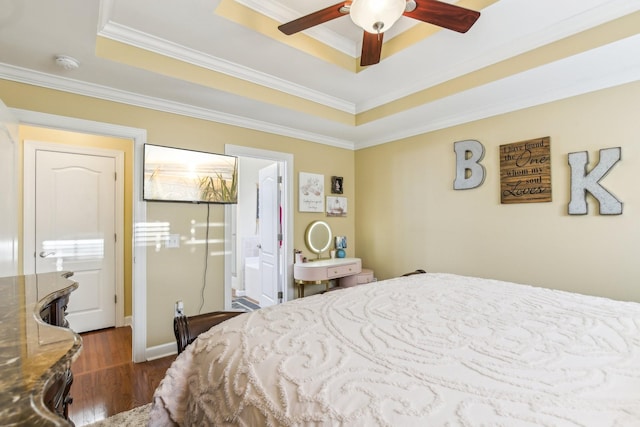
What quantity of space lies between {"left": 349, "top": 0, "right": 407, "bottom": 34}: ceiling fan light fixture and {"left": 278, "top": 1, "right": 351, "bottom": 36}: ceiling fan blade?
0.07 metres

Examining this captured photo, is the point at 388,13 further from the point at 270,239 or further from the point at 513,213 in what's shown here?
the point at 270,239

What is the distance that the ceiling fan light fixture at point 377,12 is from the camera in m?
1.53

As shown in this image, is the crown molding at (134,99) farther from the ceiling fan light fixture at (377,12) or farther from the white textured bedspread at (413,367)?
the white textured bedspread at (413,367)

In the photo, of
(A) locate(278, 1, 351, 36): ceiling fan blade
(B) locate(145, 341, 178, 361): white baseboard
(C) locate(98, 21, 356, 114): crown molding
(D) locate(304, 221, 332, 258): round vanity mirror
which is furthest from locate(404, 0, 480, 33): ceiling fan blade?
(B) locate(145, 341, 178, 361): white baseboard

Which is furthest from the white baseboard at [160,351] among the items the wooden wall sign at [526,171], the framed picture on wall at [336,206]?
the wooden wall sign at [526,171]

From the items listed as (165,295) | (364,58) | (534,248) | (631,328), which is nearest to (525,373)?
(631,328)

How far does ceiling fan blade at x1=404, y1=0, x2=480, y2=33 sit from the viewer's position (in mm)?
1592

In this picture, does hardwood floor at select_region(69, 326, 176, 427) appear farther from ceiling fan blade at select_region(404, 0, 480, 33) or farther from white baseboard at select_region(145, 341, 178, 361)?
ceiling fan blade at select_region(404, 0, 480, 33)

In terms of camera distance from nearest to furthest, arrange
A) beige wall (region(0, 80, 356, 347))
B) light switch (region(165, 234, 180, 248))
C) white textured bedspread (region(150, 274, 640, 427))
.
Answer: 1. white textured bedspread (region(150, 274, 640, 427))
2. beige wall (region(0, 80, 356, 347))
3. light switch (region(165, 234, 180, 248))

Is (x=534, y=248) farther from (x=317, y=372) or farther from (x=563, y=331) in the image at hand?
(x=317, y=372)

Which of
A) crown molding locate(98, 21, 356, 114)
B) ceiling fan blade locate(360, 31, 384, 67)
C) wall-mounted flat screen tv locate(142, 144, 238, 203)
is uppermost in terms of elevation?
crown molding locate(98, 21, 356, 114)

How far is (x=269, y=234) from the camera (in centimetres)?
399

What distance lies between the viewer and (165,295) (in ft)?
9.34

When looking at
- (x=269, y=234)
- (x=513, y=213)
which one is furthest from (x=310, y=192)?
(x=513, y=213)
